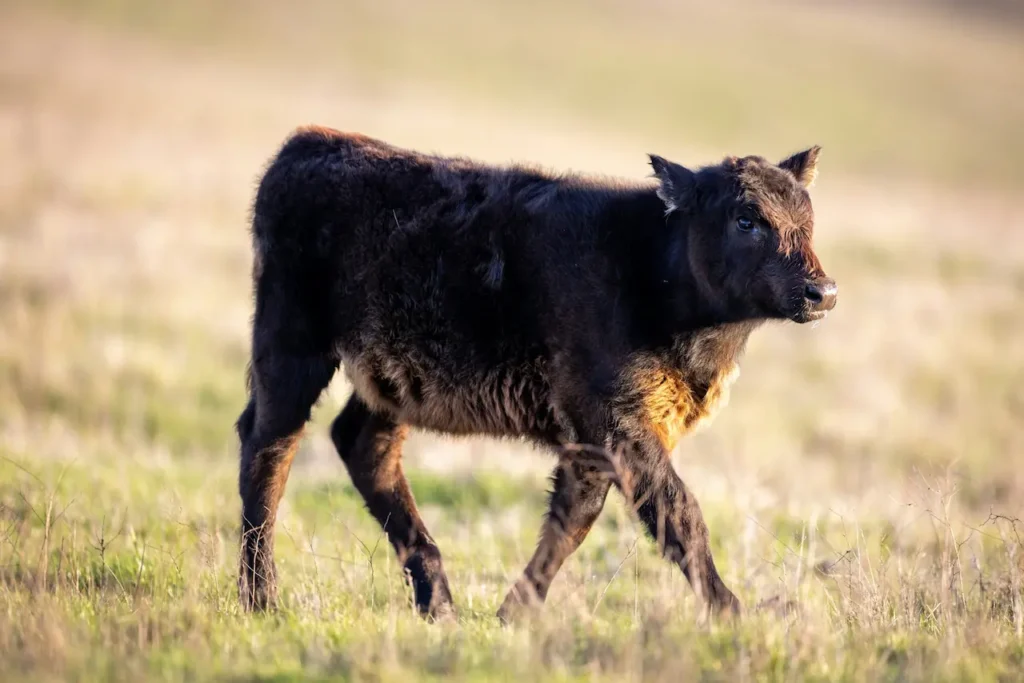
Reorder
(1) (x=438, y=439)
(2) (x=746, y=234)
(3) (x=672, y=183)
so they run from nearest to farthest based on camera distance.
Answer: (2) (x=746, y=234) < (3) (x=672, y=183) < (1) (x=438, y=439)

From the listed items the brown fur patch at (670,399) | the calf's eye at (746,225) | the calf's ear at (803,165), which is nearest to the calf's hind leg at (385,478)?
the brown fur patch at (670,399)

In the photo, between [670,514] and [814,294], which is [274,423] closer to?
[670,514]

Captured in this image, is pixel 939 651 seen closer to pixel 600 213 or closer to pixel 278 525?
pixel 600 213

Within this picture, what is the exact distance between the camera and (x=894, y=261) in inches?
1009

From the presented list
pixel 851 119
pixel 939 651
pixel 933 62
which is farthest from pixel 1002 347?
pixel 933 62

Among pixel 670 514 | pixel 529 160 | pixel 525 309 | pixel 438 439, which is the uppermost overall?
pixel 529 160

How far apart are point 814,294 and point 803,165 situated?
108cm

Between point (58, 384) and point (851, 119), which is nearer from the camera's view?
point (58, 384)

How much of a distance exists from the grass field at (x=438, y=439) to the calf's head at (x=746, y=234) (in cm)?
137

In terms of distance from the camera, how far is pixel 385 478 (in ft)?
24.9

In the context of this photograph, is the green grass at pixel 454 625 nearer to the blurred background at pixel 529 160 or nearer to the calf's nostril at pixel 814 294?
the blurred background at pixel 529 160

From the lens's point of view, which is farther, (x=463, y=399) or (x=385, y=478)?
(x=385, y=478)

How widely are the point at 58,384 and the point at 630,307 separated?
9.25 m

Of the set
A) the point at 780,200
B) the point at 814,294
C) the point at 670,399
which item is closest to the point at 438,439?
the point at 670,399
